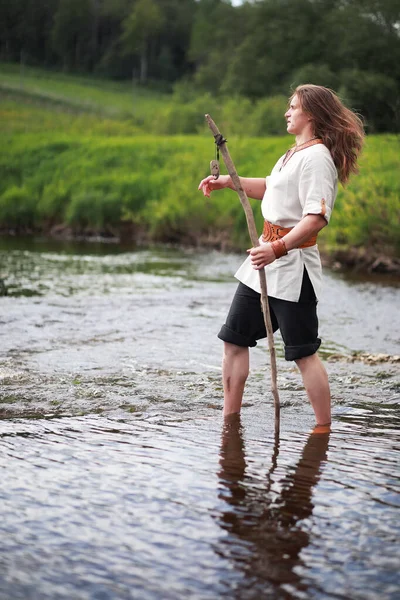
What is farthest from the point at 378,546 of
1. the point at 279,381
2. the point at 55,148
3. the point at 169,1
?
the point at 169,1

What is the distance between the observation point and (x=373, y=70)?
44.4m

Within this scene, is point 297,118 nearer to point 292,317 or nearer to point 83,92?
point 292,317

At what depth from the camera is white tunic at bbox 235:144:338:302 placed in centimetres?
528

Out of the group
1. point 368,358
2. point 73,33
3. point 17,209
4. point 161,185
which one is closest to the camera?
point 368,358

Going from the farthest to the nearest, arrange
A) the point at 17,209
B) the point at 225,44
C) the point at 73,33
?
the point at 73,33, the point at 225,44, the point at 17,209

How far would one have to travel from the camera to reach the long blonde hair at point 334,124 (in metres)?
5.48

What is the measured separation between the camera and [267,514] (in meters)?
4.39

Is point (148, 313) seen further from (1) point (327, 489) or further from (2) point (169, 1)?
(2) point (169, 1)

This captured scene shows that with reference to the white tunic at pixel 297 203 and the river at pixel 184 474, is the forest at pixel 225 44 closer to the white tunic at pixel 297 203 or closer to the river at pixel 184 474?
the river at pixel 184 474

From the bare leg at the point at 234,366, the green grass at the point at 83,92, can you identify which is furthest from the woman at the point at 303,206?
the green grass at the point at 83,92

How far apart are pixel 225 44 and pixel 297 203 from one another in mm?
67916

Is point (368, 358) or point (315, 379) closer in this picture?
point (315, 379)

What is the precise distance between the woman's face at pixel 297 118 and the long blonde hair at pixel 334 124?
3cm

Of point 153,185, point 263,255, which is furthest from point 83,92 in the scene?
point 263,255
